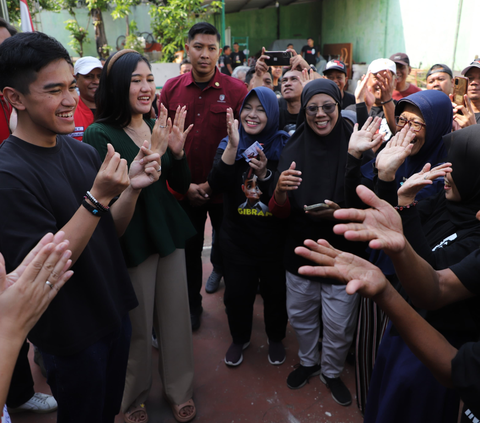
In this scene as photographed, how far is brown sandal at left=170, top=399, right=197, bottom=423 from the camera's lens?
2410 mm

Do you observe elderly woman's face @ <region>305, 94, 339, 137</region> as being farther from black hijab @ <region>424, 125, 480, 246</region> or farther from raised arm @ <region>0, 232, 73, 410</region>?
raised arm @ <region>0, 232, 73, 410</region>

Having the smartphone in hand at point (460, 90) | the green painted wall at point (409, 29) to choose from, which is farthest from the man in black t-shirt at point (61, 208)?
the green painted wall at point (409, 29)

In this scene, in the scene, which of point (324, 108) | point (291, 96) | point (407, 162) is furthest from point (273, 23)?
point (407, 162)

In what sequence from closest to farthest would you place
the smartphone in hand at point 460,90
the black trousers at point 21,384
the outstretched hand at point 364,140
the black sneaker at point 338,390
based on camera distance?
the outstretched hand at point 364,140, the black trousers at point 21,384, the black sneaker at point 338,390, the smartphone in hand at point 460,90

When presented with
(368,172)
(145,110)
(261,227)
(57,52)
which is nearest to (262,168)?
(261,227)

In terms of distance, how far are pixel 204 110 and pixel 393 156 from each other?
6.02 ft

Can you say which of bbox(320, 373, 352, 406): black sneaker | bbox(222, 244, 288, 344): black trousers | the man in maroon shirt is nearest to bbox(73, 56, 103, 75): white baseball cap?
the man in maroon shirt

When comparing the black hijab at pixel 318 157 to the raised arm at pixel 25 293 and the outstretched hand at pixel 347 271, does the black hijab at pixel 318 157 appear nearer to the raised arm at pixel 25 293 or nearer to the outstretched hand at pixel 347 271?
the outstretched hand at pixel 347 271

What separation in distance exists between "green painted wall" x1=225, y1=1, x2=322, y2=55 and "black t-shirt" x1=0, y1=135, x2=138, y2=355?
2136 cm

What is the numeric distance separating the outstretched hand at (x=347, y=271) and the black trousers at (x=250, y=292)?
1.49 metres

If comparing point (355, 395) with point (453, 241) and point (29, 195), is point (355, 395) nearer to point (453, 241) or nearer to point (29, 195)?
point (453, 241)

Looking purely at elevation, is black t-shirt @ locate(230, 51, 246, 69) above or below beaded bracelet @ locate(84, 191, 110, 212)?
above

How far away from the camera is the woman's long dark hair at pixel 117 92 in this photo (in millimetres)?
2160

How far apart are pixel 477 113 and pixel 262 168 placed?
7.50ft
